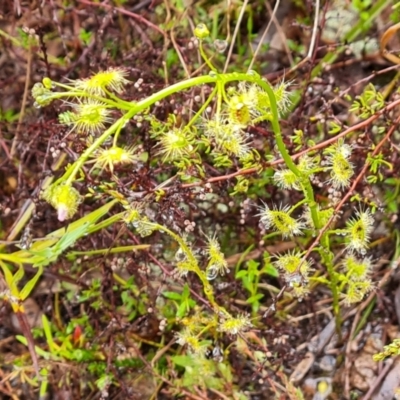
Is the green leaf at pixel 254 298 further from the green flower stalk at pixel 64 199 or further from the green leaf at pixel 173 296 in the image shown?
the green flower stalk at pixel 64 199

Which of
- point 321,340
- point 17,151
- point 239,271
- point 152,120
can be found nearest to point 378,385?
point 321,340

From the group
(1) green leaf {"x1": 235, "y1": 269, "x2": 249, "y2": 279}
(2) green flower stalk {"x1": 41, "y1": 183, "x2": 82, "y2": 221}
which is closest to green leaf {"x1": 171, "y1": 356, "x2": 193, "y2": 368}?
(1) green leaf {"x1": 235, "y1": 269, "x2": 249, "y2": 279}

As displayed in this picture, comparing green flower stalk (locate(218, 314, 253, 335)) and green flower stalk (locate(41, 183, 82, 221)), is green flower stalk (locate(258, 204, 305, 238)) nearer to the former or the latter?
green flower stalk (locate(218, 314, 253, 335))

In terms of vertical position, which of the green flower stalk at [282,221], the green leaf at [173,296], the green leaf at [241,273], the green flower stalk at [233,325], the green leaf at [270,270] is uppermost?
the green flower stalk at [282,221]

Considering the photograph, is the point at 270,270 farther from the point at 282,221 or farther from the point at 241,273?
the point at 282,221

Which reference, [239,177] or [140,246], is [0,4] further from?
[239,177]

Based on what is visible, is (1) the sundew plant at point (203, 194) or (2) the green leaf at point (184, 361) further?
(2) the green leaf at point (184, 361)

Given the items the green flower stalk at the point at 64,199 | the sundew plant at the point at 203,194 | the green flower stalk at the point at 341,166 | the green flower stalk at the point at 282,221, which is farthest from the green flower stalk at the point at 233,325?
the green flower stalk at the point at 64,199

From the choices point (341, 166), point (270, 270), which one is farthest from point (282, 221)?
point (270, 270)
